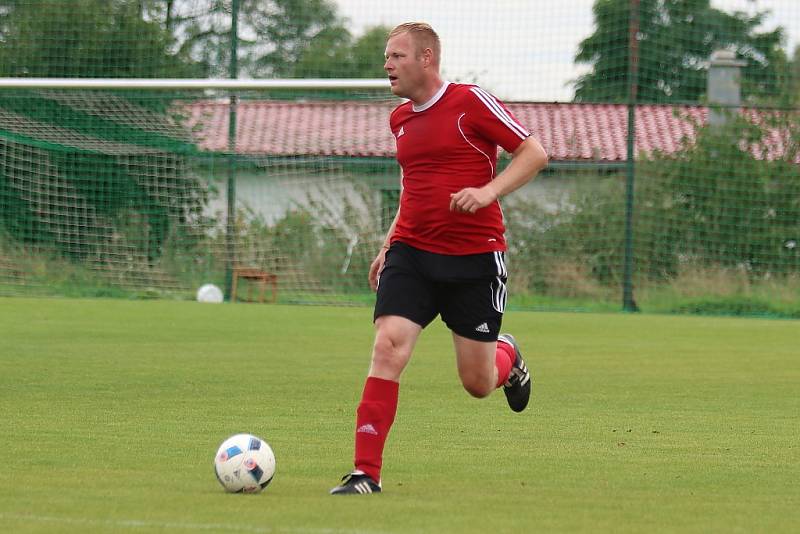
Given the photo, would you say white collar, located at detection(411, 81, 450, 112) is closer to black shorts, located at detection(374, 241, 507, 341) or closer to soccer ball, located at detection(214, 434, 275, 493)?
black shorts, located at detection(374, 241, 507, 341)

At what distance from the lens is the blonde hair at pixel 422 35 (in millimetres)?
6402

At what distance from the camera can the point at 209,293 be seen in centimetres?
2244

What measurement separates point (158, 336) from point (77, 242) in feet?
21.5

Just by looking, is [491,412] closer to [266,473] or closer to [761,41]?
[266,473]

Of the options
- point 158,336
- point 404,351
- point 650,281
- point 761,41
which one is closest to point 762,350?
point 158,336

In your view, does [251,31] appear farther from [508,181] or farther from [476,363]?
[508,181]

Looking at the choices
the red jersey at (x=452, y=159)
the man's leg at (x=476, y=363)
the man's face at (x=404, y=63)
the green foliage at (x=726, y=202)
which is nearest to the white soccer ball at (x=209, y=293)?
the green foliage at (x=726, y=202)

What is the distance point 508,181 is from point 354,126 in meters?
17.6

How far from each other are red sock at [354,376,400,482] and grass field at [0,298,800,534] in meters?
0.17

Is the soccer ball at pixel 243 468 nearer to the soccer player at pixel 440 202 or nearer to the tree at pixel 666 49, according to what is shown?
the soccer player at pixel 440 202

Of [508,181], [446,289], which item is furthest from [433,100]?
[446,289]

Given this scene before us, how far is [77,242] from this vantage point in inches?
842

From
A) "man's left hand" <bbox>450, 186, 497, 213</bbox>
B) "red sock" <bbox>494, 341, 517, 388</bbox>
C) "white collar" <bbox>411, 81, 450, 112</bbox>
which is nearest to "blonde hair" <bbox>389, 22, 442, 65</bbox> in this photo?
"white collar" <bbox>411, 81, 450, 112</bbox>

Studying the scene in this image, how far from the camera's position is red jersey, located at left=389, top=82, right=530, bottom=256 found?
21.1ft
